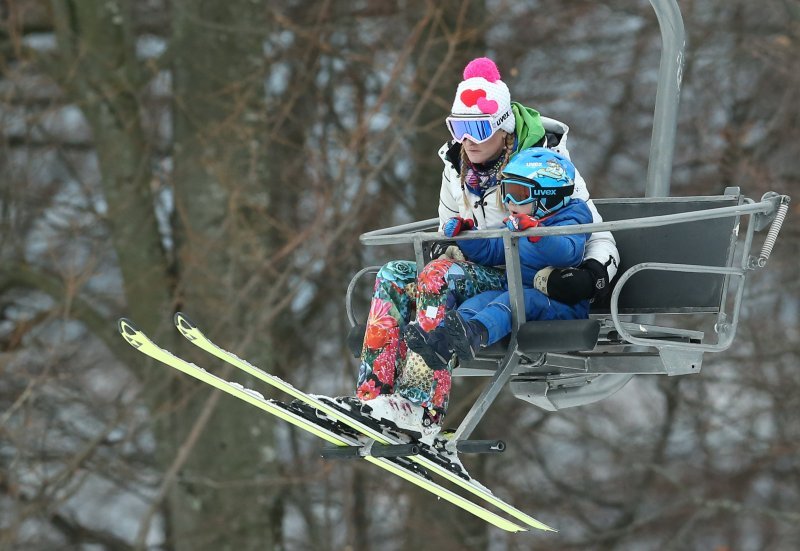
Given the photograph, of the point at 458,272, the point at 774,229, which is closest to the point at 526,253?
the point at 458,272

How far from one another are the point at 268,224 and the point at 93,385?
421 cm

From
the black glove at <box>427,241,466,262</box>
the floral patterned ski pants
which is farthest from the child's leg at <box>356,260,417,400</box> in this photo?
the black glove at <box>427,241,466,262</box>

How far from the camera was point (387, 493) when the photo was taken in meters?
15.3

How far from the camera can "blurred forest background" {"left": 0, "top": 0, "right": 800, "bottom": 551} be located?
13.1 meters

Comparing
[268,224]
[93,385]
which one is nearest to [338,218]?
[268,224]

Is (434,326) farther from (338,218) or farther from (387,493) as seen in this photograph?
(387,493)

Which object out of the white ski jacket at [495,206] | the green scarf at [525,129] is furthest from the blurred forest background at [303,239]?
the green scarf at [525,129]

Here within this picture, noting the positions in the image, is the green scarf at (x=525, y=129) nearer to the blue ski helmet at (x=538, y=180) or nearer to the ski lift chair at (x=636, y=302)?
the blue ski helmet at (x=538, y=180)

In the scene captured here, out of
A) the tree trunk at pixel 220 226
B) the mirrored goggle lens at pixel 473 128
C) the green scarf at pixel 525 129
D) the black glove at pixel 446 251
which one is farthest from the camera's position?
the tree trunk at pixel 220 226

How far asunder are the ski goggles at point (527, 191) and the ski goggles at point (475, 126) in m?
0.19

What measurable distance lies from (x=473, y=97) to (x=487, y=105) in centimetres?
6

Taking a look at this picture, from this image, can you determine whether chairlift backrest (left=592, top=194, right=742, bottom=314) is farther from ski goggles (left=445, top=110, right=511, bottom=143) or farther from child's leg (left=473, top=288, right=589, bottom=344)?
ski goggles (left=445, top=110, right=511, bottom=143)

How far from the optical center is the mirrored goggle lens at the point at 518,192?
5.98 m

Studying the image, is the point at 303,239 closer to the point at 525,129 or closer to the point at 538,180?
the point at 525,129
